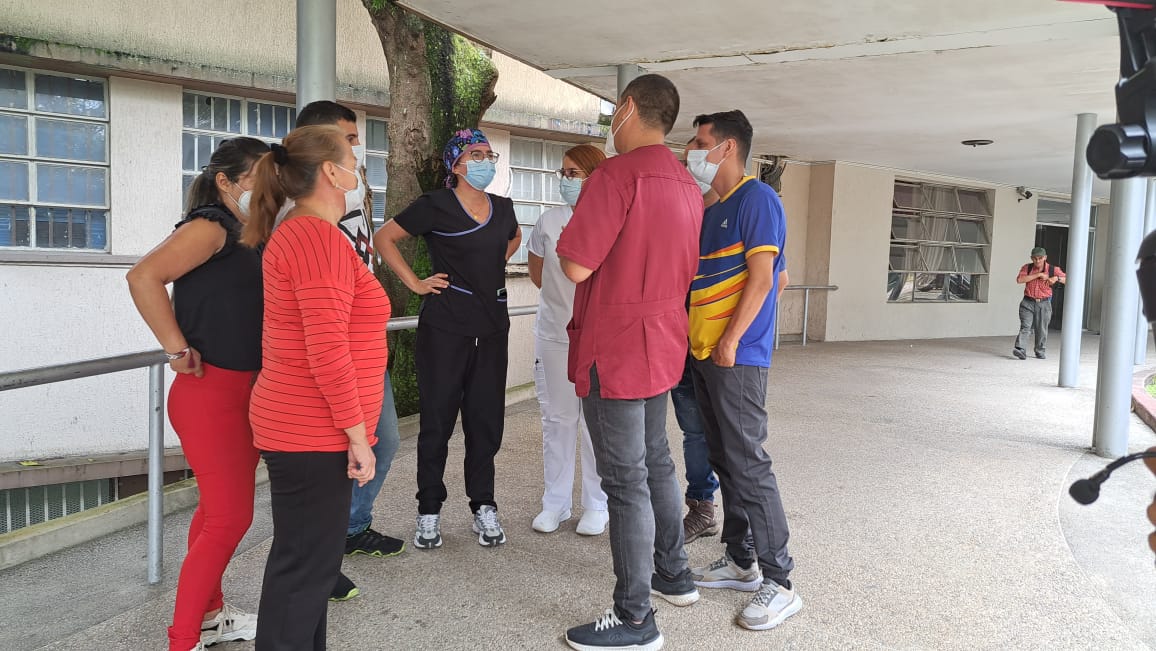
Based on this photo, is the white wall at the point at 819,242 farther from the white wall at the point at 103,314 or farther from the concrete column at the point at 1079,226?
the white wall at the point at 103,314

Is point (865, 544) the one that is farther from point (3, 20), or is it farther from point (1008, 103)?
point (3, 20)

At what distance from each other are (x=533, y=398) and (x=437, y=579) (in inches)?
162

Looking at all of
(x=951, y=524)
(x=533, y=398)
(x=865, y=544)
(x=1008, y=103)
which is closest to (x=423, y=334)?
(x=865, y=544)

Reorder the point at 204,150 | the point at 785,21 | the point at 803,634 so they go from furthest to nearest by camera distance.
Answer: the point at 204,150 → the point at 785,21 → the point at 803,634

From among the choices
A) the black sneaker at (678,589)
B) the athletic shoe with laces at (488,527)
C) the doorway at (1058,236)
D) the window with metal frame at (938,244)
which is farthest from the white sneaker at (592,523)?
the doorway at (1058,236)

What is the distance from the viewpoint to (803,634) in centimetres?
279

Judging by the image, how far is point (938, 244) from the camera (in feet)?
48.1

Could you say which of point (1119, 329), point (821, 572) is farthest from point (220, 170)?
point (1119, 329)

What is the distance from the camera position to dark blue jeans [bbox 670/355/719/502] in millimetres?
3590

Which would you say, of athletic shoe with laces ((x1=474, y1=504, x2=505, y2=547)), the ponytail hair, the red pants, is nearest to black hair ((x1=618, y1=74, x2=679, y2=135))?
the ponytail hair

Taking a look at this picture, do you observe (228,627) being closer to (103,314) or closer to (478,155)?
(478,155)

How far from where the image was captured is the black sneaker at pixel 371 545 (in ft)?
10.9

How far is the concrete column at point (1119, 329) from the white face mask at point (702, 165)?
405 cm

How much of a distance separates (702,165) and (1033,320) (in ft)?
34.3
